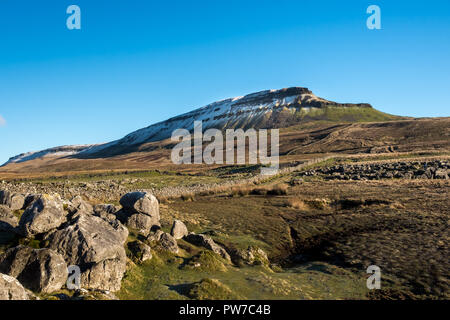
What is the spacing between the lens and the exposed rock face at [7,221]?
1359 centimetres

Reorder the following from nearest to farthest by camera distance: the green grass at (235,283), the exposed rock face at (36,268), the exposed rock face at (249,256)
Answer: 1. the exposed rock face at (36,268)
2. the green grass at (235,283)
3. the exposed rock face at (249,256)

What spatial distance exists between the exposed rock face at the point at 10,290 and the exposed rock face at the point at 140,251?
559 cm

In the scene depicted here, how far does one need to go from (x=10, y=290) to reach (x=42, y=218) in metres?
4.69

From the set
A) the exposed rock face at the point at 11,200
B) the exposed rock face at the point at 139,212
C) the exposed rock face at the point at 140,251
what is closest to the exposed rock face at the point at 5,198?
the exposed rock face at the point at 11,200

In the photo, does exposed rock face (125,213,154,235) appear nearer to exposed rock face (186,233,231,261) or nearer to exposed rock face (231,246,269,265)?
exposed rock face (186,233,231,261)

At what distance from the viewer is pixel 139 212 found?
17766 millimetres

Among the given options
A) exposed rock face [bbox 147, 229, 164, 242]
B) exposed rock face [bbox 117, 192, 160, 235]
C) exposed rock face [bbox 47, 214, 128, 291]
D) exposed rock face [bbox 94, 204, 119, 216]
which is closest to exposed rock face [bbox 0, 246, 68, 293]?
exposed rock face [bbox 47, 214, 128, 291]

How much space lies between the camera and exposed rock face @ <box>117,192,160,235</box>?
17.2m

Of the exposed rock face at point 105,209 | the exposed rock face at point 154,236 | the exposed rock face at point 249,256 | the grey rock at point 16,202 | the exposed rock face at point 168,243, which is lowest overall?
the exposed rock face at point 249,256

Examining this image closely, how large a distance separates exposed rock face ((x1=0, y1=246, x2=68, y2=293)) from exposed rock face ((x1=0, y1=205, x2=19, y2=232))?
4147 mm

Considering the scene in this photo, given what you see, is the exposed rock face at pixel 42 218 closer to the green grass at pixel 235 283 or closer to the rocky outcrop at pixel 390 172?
the green grass at pixel 235 283
